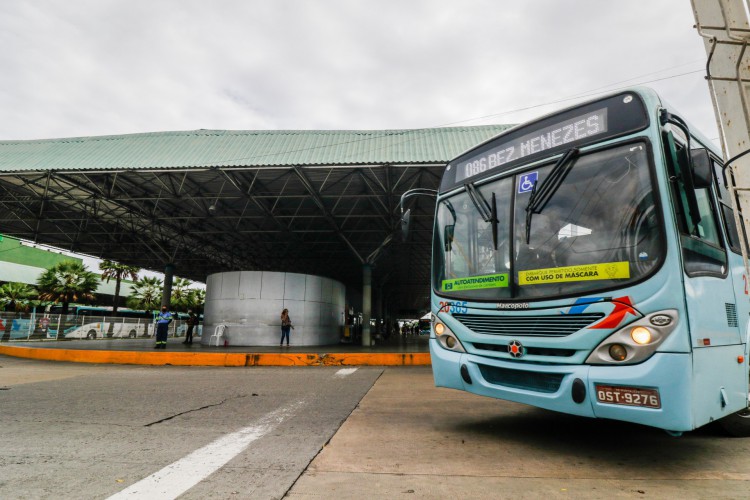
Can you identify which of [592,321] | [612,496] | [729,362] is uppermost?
[592,321]

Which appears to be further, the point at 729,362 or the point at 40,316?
the point at 40,316

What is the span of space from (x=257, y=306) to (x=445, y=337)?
16.5 meters

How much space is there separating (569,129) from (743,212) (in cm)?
207

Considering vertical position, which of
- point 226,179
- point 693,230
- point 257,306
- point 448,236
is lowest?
point 693,230

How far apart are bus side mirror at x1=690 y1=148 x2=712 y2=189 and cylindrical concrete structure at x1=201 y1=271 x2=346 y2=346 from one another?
1834cm

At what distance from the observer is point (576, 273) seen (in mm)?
3582

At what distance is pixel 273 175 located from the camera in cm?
1766

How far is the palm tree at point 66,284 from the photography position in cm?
3475

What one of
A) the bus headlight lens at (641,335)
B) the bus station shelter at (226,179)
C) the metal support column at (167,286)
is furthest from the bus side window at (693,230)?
the metal support column at (167,286)

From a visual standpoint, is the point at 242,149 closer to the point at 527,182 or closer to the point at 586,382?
the point at 527,182

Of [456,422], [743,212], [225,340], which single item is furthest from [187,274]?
[743,212]

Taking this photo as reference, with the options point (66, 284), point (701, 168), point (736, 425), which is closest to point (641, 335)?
point (701, 168)

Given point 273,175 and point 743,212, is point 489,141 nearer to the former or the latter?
point 743,212

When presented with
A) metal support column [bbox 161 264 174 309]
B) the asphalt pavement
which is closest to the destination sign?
the asphalt pavement
